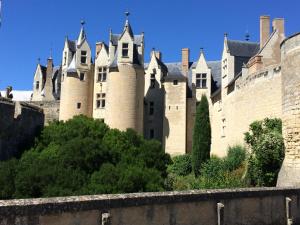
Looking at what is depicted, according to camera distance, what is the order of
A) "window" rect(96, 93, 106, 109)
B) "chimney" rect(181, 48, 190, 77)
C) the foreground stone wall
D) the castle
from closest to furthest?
the foreground stone wall, the castle, "window" rect(96, 93, 106, 109), "chimney" rect(181, 48, 190, 77)

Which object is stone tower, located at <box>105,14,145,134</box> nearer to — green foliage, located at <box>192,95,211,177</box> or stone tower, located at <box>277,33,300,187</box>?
green foliage, located at <box>192,95,211,177</box>

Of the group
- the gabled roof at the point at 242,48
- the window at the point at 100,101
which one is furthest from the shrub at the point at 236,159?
the window at the point at 100,101

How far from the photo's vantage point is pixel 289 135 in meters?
15.7

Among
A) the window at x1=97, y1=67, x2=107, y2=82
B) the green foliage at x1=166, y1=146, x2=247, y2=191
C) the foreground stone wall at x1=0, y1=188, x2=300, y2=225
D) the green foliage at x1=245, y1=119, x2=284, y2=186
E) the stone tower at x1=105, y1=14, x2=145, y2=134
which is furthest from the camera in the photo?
the window at x1=97, y1=67, x2=107, y2=82

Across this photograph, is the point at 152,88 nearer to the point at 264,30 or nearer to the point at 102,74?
→ the point at 102,74

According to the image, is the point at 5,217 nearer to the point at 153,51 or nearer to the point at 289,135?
the point at 289,135

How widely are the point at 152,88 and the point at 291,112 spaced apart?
2690 cm

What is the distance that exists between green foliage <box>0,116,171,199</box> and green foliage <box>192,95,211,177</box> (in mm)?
3784

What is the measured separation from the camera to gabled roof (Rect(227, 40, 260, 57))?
36.8 m

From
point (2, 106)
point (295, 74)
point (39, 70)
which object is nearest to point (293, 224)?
point (295, 74)

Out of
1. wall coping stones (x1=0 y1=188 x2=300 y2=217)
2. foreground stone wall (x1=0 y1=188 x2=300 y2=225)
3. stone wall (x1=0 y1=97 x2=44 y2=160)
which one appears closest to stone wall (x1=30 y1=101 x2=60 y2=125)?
stone wall (x1=0 y1=97 x2=44 y2=160)

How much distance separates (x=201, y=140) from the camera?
31594 mm

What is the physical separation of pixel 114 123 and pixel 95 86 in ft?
17.9

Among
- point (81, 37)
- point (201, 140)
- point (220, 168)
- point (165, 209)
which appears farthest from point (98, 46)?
point (165, 209)
